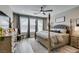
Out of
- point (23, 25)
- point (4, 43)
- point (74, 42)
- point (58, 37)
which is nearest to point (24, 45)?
point (23, 25)

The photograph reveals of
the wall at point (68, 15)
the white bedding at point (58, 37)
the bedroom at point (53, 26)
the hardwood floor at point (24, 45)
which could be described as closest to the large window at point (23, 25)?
the bedroom at point (53, 26)

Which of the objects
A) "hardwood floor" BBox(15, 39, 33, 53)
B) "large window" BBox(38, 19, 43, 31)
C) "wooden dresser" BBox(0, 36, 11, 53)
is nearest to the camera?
"wooden dresser" BBox(0, 36, 11, 53)

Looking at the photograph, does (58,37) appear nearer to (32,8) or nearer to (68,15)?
(68,15)

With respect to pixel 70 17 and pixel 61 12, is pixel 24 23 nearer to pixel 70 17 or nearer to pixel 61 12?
pixel 61 12

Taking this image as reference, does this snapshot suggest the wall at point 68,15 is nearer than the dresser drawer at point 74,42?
Yes

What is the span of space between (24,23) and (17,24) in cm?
25

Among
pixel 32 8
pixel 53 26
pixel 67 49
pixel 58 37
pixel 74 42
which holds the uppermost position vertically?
pixel 32 8

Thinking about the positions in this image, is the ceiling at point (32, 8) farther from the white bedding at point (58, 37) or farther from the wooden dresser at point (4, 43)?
the wooden dresser at point (4, 43)

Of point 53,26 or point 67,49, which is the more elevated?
point 53,26

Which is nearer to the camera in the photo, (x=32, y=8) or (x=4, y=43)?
(x=4, y=43)

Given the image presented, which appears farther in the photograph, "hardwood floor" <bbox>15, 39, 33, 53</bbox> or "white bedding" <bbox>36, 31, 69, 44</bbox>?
"hardwood floor" <bbox>15, 39, 33, 53</bbox>

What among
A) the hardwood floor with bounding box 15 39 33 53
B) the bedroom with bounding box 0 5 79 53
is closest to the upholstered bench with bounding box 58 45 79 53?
the bedroom with bounding box 0 5 79 53

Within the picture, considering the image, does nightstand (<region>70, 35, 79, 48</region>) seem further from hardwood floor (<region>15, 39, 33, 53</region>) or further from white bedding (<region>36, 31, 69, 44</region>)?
hardwood floor (<region>15, 39, 33, 53</region>)

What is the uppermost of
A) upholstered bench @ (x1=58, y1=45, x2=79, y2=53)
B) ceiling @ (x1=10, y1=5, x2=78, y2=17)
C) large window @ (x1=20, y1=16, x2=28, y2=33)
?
ceiling @ (x1=10, y1=5, x2=78, y2=17)
